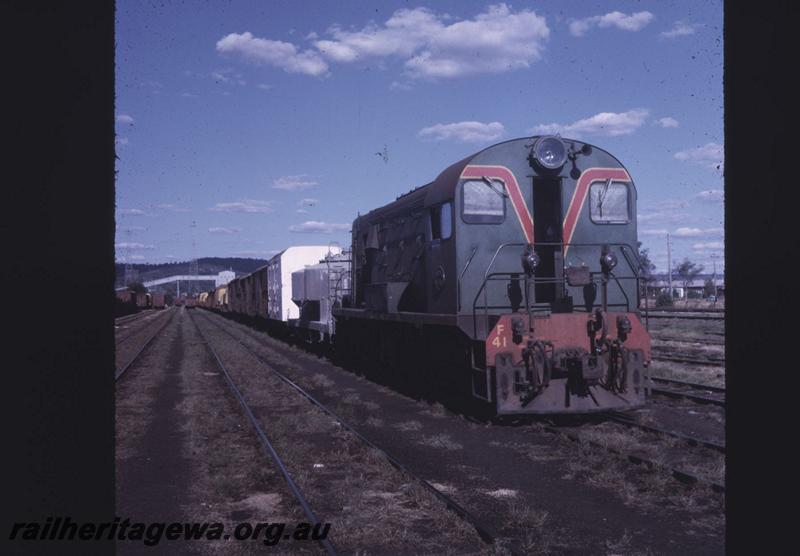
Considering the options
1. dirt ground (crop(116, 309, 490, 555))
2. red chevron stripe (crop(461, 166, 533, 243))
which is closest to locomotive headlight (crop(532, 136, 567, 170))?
red chevron stripe (crop(461, 166, 533, 243))

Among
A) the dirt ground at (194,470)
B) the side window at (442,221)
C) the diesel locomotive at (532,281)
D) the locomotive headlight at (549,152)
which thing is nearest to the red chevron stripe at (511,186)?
the diesel locomotive at (532,281)

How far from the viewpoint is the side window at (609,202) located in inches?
411

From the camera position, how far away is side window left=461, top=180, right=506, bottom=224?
33.2 feet

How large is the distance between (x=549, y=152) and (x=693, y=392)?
17.7ft

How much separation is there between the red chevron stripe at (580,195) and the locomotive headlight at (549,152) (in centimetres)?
48

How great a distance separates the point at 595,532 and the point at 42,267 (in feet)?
16.4

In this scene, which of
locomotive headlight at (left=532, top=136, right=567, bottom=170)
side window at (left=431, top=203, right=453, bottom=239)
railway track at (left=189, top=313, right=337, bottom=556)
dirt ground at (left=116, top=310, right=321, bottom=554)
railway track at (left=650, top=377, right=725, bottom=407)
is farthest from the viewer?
railway track at (left=650, top=377, right=725, bottom=407)

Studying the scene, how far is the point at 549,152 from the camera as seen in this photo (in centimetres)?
1011

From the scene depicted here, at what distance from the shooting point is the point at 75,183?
143 centimetres

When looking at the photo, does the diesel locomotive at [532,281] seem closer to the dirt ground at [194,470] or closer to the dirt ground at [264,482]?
the dirt ground at [264,482]

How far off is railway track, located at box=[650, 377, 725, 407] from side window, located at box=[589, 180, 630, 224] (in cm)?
316

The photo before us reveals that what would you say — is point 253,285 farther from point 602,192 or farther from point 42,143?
point 42,143

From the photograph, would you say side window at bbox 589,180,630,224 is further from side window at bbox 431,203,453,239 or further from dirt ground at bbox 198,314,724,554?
dirt ground at bbox 198,314,724,554

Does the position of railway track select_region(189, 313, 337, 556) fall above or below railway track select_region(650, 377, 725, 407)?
below
